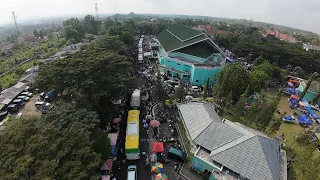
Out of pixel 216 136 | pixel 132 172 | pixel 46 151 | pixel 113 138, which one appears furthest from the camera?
pixel 113 138

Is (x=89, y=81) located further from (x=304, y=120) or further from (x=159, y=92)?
(x=304, y=120)

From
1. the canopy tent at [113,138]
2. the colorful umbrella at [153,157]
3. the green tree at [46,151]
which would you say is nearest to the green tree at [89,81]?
the canopy tent at [113,138]

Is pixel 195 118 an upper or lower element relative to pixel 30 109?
upper

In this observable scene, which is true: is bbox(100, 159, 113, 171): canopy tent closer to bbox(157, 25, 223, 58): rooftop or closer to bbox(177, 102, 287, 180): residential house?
bbox(177, 102, 287, 180): residential house

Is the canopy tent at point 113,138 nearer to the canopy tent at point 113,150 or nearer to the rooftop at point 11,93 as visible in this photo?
the canopy tent at point 113,150

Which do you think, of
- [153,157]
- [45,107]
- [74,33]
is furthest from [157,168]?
[74,33]

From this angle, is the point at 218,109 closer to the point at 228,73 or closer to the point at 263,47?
the point at 228,73
